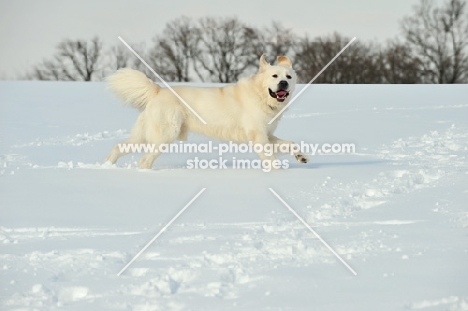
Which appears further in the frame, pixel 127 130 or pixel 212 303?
pixel 127 130

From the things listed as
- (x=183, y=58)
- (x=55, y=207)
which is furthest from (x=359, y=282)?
(x=183, y=58)

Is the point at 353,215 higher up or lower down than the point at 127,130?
higher up

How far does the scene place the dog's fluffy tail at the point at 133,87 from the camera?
7.94 meters

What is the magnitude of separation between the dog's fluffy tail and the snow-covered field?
0.80m

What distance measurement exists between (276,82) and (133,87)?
5.49ft

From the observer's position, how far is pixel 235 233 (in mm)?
4539

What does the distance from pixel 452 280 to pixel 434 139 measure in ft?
24.5

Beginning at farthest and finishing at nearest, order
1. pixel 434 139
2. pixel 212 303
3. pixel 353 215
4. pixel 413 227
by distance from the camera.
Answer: pixel 434 139 → pixel 353 215 → pixel 413 227 → pixel 212 303

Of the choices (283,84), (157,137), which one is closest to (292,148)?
(283,84)

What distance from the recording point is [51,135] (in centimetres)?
1133

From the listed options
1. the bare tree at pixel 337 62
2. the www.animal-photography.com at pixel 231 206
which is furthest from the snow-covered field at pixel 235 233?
the bare tree at pixel 337 62

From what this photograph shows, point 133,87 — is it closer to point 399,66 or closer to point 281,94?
point 281,94

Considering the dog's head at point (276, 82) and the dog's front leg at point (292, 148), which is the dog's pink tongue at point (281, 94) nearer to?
the dog's head at point (276, 82)

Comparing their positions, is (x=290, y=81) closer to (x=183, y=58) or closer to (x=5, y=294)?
(x=5, y=294)
